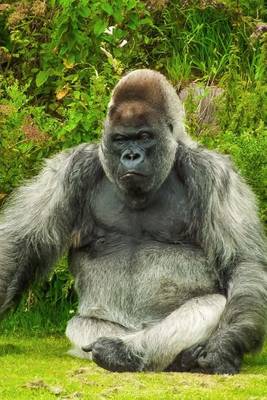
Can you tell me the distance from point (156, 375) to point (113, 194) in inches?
54.5

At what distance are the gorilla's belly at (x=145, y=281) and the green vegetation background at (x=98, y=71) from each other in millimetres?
798

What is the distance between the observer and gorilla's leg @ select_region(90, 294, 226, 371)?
8.41 m

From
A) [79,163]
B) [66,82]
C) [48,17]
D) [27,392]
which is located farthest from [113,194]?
[48,17]

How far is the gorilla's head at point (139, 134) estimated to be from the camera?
8.70m

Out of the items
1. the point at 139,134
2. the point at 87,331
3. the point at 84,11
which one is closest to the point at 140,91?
the point at 139,134

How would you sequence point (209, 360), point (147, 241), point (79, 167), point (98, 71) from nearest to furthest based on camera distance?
point (209, 360), point (147, 241), point (79, 167), point (98, 71)

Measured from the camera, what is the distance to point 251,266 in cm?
881

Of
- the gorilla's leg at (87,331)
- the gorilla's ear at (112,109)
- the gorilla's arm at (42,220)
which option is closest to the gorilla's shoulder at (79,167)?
the gorilla's arm at (42,220)

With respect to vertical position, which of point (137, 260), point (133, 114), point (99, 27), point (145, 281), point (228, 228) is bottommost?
point (145, 281)

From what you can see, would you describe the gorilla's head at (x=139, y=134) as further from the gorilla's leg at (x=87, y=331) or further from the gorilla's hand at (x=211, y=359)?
the gorilla's hand at (x=211, y=359)

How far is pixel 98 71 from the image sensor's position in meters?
11.6

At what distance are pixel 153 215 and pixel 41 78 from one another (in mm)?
3153

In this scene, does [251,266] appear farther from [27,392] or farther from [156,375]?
[27,392]

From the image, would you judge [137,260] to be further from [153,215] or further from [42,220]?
[42,220]
